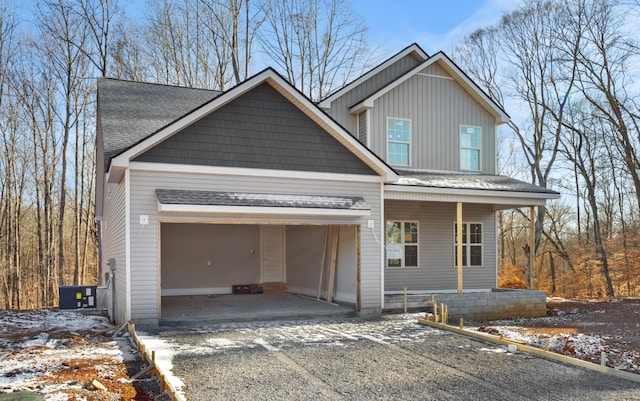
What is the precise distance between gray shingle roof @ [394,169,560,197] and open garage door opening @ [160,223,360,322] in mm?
2369

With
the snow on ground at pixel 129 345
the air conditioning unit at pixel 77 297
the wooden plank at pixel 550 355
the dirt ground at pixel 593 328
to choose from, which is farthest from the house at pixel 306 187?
the wooden plank at pixel 550 355

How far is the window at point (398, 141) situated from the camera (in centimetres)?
1617

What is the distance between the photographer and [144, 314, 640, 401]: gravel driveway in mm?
6406

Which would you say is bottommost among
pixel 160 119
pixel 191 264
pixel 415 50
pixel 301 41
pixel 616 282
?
pixel 616 282

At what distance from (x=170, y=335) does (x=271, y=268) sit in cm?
842

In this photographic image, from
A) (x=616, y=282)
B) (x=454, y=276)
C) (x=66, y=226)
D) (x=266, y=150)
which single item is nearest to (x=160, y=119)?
(x=266, y=150)

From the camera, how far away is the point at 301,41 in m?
29.2

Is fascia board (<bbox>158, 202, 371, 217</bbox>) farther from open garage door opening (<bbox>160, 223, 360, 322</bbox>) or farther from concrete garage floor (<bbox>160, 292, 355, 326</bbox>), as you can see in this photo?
concrete garage floor (<bbox>160, 292, 355, 326</bbox>)

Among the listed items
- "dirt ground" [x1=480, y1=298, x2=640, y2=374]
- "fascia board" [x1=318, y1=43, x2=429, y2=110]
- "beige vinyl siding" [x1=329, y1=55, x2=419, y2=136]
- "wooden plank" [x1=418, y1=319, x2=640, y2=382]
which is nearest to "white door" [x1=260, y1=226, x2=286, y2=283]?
"beige vinyl siding" [x1=329, y1=55, x2=419, y2=136]

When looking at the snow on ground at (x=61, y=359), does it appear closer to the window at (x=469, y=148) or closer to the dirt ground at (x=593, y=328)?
the dirt ground at (x=593, y=328)

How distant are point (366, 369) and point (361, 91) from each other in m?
10.8

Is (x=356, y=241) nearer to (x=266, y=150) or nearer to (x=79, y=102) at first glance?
(x=266, y=150)

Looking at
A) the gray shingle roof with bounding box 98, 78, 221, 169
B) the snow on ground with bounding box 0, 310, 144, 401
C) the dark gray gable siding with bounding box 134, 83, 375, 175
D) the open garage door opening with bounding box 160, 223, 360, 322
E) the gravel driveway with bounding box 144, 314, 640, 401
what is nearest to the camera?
the snow on ground with bounding box 0, 310, 144, 401

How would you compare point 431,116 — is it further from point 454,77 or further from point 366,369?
point 366,369
